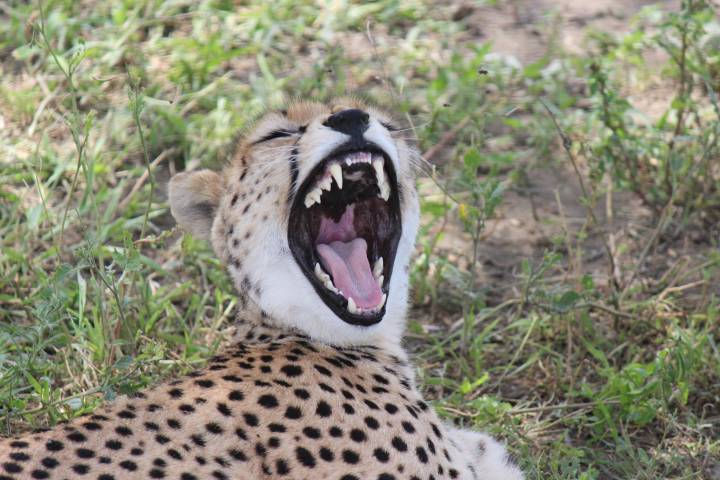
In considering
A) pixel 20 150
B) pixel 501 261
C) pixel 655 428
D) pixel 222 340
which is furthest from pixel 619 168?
pixel 20 150

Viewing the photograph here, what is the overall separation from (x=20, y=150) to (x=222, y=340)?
1.38 meters

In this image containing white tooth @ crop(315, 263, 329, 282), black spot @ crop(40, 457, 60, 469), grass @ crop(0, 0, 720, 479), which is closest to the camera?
black spot @ crop(40, 457, 60, 469)

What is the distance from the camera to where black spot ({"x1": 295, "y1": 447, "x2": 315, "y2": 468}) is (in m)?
2.77

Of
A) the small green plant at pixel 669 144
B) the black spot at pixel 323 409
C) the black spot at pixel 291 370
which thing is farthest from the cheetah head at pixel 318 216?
the small green plant at pixel 669 144

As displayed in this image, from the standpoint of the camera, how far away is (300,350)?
3141 mm

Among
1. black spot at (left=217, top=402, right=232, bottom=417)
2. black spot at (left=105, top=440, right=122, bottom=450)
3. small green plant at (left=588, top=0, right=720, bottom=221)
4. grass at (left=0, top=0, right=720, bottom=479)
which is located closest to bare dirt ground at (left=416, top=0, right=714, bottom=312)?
grass at (left=0, top=0, right=720, bottom=479)

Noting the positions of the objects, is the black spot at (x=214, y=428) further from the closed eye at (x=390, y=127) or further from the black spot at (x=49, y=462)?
the closed eye at (x=390, y=127)

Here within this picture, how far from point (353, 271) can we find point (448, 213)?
164 cm

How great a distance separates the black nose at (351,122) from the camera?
10.2 feet

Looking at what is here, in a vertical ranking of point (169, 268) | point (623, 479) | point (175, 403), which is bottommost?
point (623, 479)

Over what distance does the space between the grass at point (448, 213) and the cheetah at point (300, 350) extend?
0.34 metres

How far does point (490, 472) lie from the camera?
3295 mm

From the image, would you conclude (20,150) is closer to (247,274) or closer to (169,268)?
(169,268)

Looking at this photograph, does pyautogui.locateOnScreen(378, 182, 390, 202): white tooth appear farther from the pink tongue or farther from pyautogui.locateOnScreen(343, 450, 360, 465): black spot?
pyautogui.locateOnScreen(343, 450, 360, 465): black spot
